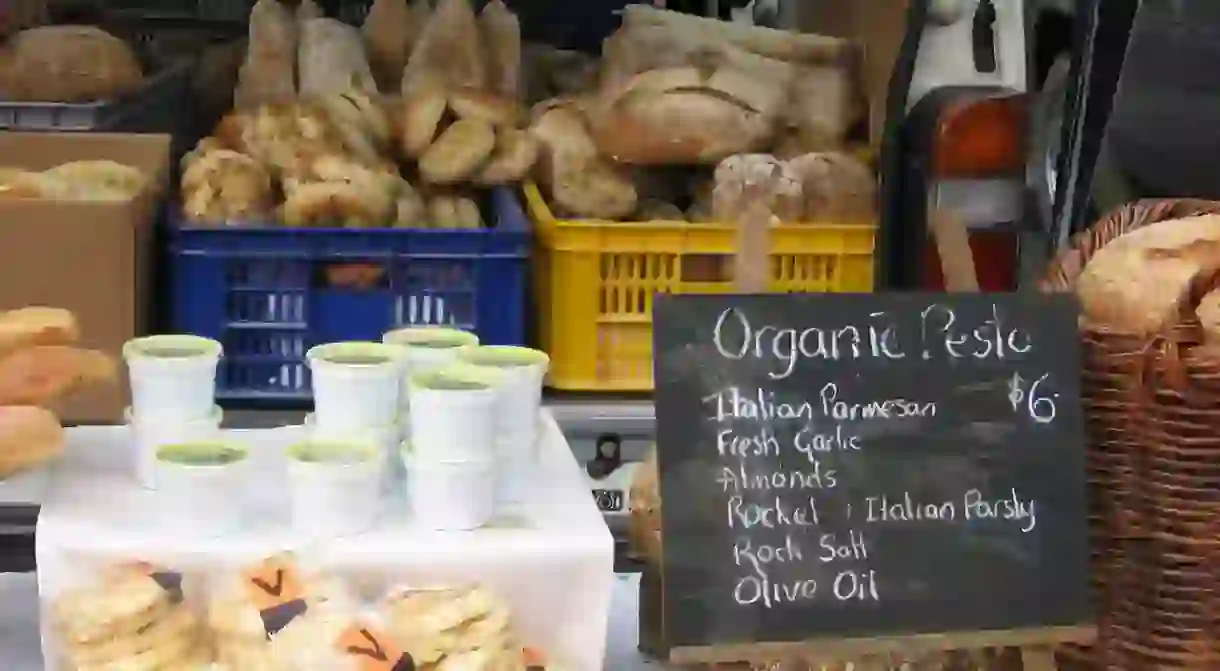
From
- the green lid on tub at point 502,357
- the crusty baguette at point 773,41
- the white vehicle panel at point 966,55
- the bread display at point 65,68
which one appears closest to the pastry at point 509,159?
the crusty baguette at point 773,41

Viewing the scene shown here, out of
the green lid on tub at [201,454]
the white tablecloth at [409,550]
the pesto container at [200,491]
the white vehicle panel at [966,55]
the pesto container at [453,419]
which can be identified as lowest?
the white tablecloth at [409,550]

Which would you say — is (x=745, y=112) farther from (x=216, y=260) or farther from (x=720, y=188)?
(x=216, y=260)

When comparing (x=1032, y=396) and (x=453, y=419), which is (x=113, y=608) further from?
(x=1032, y=396)

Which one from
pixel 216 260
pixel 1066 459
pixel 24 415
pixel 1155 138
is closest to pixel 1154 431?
pixel 1066 459

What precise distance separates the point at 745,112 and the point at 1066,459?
116cm

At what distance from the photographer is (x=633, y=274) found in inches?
83.0

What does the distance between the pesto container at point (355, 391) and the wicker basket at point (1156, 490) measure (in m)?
0.57

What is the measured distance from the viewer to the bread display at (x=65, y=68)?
2.61 meters

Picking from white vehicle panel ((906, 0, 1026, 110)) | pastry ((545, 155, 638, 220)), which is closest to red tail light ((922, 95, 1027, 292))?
white vehicle panel ((906, 0, 1026, 110))

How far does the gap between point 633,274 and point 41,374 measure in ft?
3.16

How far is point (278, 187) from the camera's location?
225cm

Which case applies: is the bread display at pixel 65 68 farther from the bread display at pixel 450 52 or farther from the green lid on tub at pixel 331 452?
the green lid on tub at pixel 331 452

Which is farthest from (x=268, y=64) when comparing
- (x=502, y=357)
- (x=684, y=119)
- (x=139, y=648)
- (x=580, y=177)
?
(x=139, y=648)

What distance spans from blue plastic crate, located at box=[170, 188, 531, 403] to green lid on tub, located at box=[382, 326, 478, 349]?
23.8 inches
